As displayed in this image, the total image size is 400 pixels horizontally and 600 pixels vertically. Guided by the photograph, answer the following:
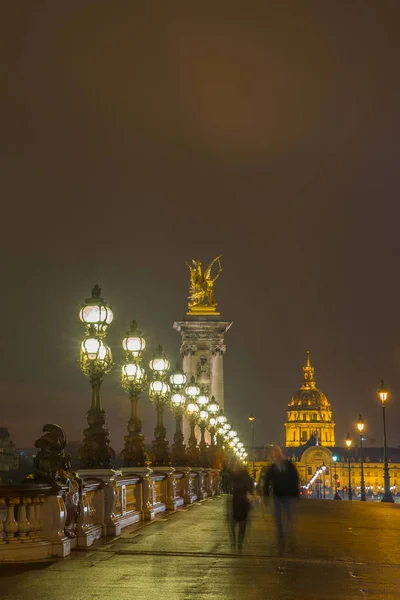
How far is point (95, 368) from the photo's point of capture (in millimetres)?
24375

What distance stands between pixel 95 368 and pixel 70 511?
643cm

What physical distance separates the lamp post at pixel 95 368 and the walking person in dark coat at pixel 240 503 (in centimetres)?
284

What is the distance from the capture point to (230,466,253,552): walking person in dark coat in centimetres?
2087

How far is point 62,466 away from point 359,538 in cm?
882

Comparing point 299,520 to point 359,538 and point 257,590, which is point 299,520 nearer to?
point 359,538

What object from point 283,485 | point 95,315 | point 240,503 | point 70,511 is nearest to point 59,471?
point 70,511

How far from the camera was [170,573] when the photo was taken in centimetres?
1570

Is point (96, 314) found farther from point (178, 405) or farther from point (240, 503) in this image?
point (178, 405)

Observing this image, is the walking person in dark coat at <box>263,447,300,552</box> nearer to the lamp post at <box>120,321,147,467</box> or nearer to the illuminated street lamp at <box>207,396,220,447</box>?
the lamp post at <box>120,321,147,467</box>

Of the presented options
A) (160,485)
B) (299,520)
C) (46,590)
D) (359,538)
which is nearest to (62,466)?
(46,590)

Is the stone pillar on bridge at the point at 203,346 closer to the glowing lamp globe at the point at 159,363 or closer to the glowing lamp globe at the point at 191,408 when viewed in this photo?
the glowing lamp globe at the point at 191,408

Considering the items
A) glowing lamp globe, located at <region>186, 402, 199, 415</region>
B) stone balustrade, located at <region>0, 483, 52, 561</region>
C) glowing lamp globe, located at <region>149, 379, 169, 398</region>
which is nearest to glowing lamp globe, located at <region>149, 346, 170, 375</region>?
glowing lamp globe, located at <region>149, 379, 169, 398</region>

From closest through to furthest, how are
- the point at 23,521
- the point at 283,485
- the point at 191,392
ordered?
1. the point at 23,521
2. the point at 283,485
3. the point at 191,392

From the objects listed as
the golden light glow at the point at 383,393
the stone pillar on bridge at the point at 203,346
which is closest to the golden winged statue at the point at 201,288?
the stone pillar on bridge at the point at 203,346
